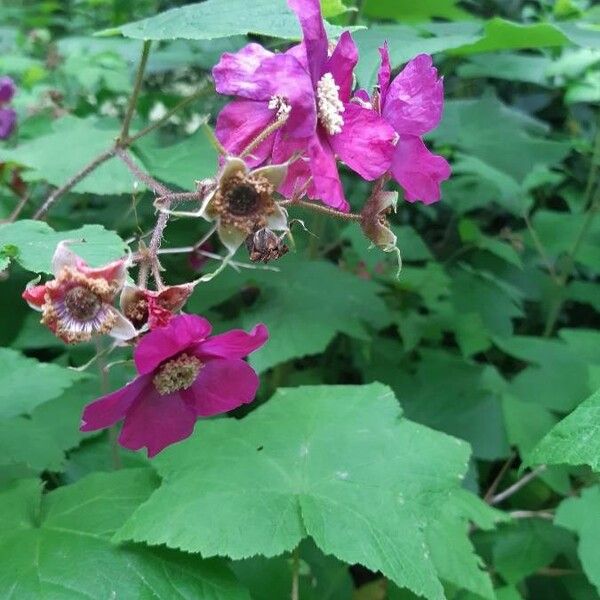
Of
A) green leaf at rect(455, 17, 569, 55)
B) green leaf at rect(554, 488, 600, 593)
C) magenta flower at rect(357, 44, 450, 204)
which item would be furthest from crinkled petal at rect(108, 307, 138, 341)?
green leaf at rect(455, 17, 569, 55)

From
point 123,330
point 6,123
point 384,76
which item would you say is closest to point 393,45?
point 384,76

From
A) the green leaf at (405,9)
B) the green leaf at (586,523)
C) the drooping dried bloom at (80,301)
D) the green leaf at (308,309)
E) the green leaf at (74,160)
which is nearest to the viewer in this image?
the drooping dried bloom at (80,301)

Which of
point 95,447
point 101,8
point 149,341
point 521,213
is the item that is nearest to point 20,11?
point 101,8

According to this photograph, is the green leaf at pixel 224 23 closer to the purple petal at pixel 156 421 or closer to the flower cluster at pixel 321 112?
the flower cluster at pixel 321 112

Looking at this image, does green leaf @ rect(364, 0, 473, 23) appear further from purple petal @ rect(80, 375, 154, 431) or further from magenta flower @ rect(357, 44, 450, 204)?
purple petal @ rect(80, 375, 154, 431)

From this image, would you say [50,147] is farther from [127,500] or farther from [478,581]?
[478,581]

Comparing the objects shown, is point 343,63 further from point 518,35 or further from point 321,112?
point 518,35

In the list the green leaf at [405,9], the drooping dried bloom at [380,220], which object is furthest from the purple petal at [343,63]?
the green leaf at [405,9]
